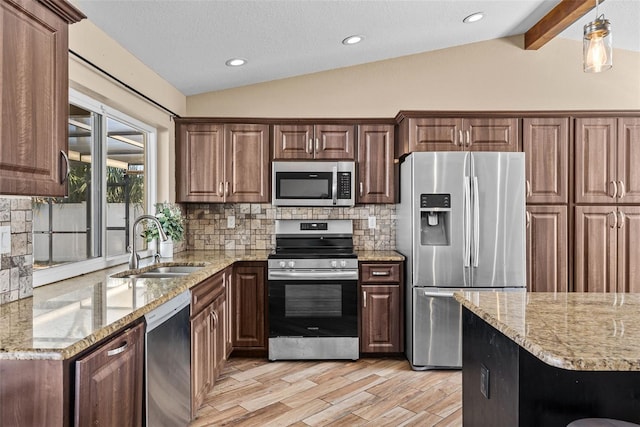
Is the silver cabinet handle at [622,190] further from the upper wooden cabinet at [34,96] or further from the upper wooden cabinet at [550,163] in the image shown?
the upper wooden cabinet at [34,96]

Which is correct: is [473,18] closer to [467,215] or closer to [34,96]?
[467,215]

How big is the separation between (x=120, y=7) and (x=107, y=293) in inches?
59.8

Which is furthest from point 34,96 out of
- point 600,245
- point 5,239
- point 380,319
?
point 600,245

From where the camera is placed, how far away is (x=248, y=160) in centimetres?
375

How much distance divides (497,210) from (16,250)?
10.2 ft

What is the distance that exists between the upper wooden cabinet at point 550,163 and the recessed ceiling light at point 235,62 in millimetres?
2411

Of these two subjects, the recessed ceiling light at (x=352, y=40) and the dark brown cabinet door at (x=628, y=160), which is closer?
the recessed ceiling light at (x=352, y=40)

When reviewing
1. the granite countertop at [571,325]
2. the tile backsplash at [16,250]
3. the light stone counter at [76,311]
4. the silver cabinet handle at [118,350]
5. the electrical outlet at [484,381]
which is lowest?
the electrical outlet at [484,381]

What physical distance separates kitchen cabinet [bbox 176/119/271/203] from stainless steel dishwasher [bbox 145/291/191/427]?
1.60m

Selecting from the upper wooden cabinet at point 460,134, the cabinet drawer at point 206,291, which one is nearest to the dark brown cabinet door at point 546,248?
the upper wooden cabinet at point 460,134

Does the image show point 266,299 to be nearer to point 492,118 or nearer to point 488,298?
point 488,298

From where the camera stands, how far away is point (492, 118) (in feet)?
11.5

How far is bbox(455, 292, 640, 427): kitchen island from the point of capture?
46.8 inches

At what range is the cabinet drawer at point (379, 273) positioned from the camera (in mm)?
3480
